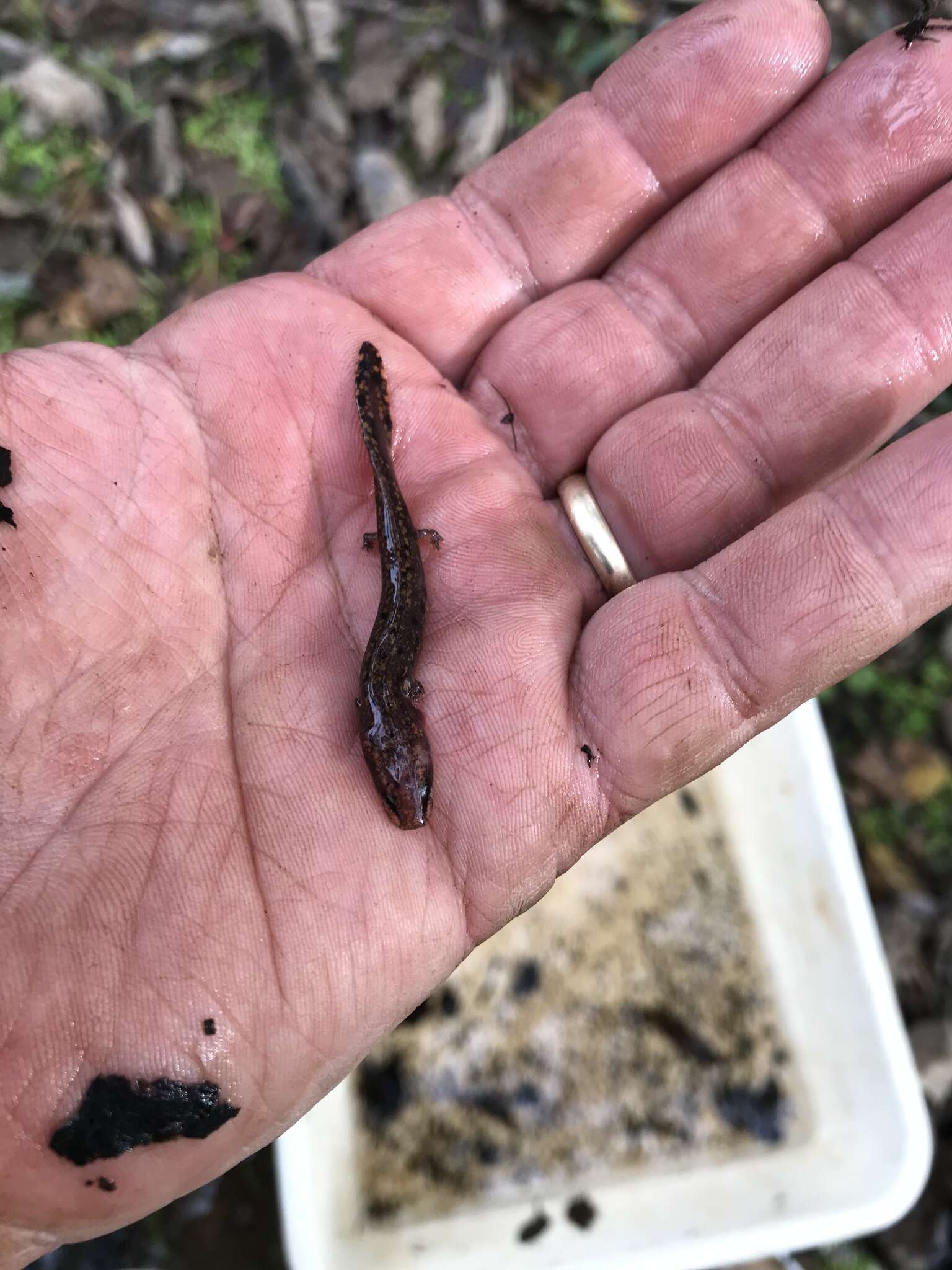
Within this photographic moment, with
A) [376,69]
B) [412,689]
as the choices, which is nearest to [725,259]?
[412,689]

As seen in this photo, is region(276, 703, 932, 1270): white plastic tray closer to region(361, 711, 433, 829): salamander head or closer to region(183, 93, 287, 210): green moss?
region(361, 711, 433, 829): salamander head

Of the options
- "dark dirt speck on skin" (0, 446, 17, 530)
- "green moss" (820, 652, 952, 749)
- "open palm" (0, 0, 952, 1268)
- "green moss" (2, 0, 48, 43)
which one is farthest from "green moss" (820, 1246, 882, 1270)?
"green moss" (2, 0, 48, 43)

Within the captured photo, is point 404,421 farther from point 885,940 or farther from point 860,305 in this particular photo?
point 885,940

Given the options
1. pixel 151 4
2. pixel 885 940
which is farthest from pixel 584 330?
pixel 151 4

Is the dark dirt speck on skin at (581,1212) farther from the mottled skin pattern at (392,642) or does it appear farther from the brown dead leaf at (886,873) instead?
the mottled skin pattern at (392,642)

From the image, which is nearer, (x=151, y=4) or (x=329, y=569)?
(x=329, y=569)

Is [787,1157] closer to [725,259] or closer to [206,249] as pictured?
[725,259]

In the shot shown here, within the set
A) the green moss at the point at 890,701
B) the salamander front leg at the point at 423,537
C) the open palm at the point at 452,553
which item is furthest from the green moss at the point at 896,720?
the salamander front leg at the point at 423,537
